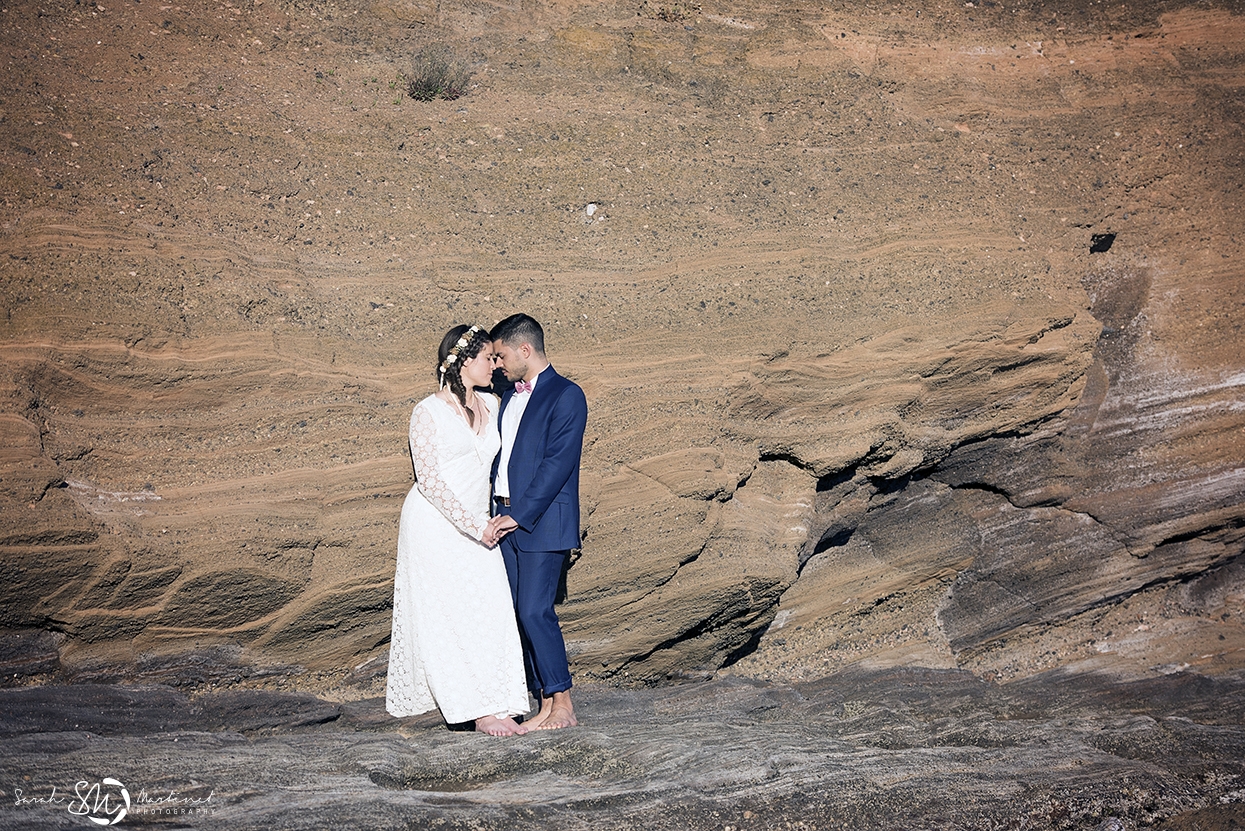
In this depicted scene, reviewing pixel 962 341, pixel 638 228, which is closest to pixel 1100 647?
pixel 962 341

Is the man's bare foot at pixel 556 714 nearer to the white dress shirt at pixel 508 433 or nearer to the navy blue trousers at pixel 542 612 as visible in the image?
the navy blue trousers at pixel 542 612

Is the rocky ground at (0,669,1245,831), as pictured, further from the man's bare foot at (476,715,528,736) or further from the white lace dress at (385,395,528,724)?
the white lace dress at (385,395,528,724)

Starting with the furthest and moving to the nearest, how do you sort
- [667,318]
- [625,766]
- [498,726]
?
[667,318]
[498,726]
[625,766]

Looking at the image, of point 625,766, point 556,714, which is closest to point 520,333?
point 556,714

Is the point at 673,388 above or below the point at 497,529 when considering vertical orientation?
above

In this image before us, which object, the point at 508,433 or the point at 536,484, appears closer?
the point at 536,484

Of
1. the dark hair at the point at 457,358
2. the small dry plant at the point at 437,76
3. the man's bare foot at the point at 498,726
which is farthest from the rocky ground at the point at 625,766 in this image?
the small dry plant at the point at 437,76

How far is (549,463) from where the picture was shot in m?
5.07

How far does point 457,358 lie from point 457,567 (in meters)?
1.07

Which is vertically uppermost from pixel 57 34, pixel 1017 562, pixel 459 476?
pixel 57 34

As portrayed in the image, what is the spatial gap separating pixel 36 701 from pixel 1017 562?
21.3 feet

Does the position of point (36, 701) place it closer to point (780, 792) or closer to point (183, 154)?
point (183, 154)

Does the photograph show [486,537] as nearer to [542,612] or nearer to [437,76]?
[542,612]

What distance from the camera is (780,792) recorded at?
4.59 meters
